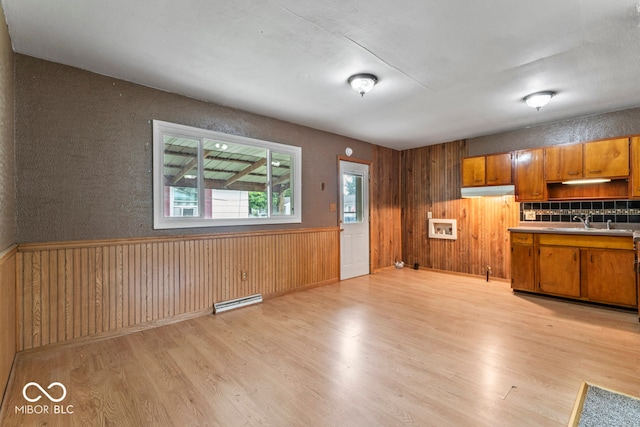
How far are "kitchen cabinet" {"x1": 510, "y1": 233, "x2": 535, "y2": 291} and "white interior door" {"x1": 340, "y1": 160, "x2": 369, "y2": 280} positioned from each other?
2.42 meters

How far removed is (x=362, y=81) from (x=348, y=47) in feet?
1.80

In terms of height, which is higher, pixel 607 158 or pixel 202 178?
pixel 607 158

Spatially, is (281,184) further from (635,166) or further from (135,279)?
(635,166)

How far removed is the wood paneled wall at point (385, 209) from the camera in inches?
235

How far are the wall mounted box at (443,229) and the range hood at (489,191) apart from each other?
72cm

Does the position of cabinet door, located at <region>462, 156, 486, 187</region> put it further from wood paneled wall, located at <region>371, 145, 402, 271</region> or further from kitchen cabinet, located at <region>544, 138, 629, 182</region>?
wood paneled wall, located at <region>371, 145, 402, 271</region>

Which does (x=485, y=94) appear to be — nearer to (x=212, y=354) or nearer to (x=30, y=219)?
(x=212, y=354)

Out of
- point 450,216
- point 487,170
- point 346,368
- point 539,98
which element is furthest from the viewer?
point 450,216

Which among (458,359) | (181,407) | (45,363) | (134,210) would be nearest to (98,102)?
(134,210)

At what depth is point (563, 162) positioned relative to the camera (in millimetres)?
4164

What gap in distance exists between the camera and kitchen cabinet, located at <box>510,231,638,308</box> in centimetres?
357

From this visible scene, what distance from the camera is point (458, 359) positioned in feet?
8.02

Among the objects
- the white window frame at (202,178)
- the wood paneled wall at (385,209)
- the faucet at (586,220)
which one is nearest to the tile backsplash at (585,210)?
the faucet at (586,220)

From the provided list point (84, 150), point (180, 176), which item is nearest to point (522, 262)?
point (180, 176)
